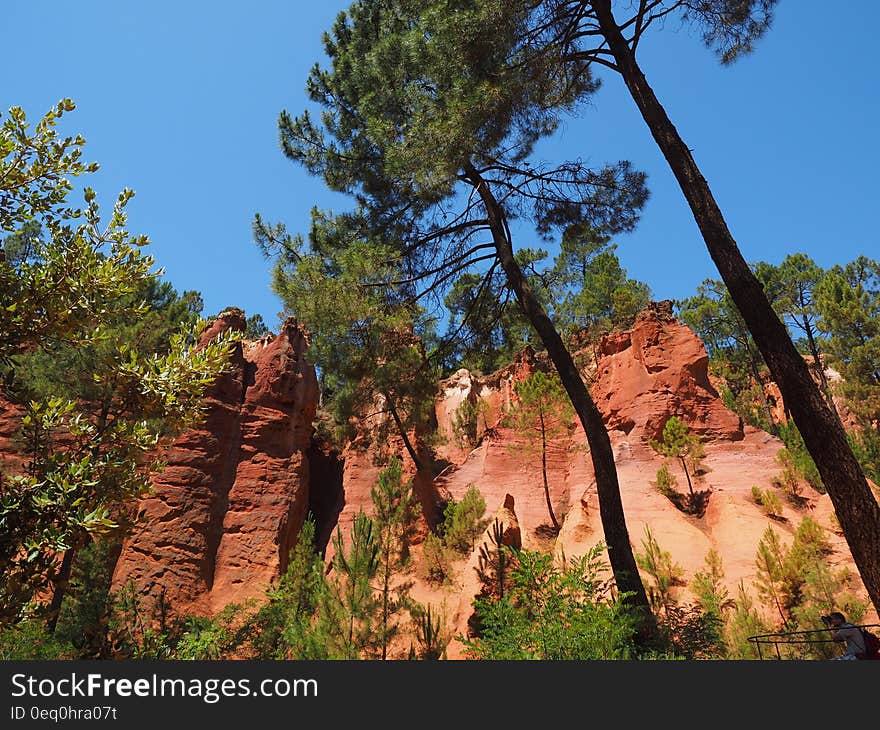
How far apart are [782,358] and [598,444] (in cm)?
370

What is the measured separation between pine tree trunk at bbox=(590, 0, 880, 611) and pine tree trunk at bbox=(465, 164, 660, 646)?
2.61m

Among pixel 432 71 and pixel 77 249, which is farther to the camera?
pixel 432 71

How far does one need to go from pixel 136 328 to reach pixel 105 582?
6465mm

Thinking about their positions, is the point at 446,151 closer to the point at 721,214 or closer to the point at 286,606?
the point at 721,214

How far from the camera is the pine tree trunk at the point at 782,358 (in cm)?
558

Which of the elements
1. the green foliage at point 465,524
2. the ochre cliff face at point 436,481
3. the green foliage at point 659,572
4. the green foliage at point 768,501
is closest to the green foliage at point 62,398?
the ochre cliff face at point 436,481

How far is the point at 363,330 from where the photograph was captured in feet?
36.7

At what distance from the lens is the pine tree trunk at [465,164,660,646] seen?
855 centimetres

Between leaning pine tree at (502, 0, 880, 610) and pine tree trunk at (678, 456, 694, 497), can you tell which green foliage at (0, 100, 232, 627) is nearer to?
leaning pine tree at (502, 0, 880, 610)

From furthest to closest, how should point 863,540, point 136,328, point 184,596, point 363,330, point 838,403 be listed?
point 838,403 → point 136,328 → point 184,596 → point 363,330 → point 863,540

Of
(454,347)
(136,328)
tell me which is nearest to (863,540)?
(454,347)

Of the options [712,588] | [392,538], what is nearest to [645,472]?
[712,588]

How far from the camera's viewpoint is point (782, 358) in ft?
21.1

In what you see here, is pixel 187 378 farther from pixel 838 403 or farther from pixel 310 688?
pixel 838 403
